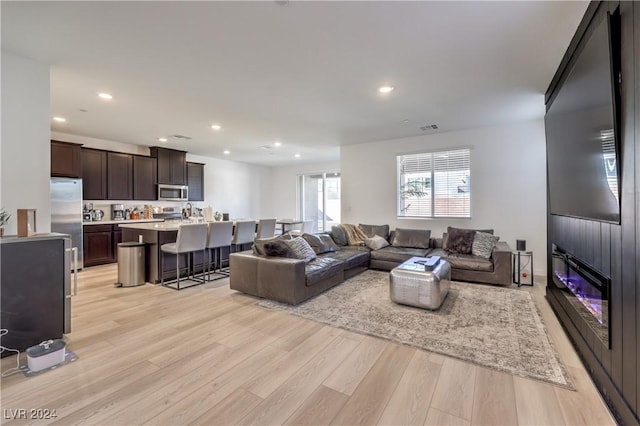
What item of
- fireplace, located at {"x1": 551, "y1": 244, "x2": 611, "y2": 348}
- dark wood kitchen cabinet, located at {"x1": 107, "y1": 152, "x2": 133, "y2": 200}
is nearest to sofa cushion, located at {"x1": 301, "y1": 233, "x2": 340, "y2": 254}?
fireplace, located at {"x1": 551, "y1": 244, "x2": 611, "y2": 348}

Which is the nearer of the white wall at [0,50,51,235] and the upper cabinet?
the white wall at [0,50,51,235]

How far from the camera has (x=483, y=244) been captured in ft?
15.3

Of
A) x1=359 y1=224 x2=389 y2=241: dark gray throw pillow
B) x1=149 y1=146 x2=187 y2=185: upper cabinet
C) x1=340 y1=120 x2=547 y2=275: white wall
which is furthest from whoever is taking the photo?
x1=149 y1=146 x2=187 y2=185: upper cabinet

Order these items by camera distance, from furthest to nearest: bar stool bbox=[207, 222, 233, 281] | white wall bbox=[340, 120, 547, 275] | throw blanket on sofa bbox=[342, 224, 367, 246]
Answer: throw blanket on sofa bbox=[342, 224, 367, 246] < white wall bbox=[340, 120, 547, 275] < bar stool bbox=[207, 222, 233, 281]

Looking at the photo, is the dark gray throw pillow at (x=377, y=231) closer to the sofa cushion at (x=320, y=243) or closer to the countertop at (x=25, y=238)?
the sofa cushion at (x=320, y=243)

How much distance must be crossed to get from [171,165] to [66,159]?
216cm

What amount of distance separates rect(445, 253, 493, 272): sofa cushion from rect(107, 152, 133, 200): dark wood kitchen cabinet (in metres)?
A: 6.85

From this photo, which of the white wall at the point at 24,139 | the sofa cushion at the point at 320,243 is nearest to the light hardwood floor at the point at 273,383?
the white wall at the point at 24,139

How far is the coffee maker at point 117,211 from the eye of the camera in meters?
6.34

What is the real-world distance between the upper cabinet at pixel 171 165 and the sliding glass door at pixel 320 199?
3.71 meters

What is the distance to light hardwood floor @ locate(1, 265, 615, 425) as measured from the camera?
1685 mm

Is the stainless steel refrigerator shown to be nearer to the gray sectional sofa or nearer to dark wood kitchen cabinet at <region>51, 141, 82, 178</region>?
dark wood kitchen cabinet at <region>51, 141, 82, 178</region>

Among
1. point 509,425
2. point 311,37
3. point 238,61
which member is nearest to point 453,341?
point 509,425

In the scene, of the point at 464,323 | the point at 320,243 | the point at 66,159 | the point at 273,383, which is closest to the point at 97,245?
the point at 66,159
